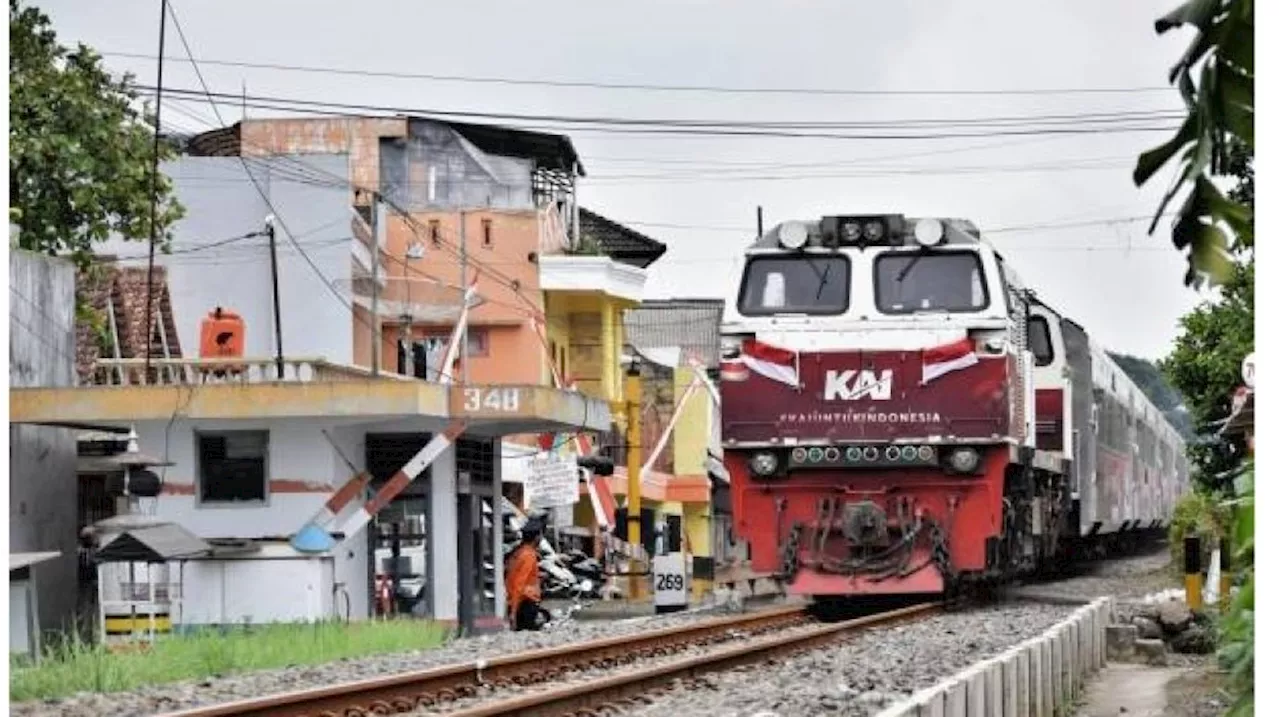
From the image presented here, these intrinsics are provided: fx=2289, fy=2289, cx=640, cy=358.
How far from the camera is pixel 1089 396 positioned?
89.0 ft

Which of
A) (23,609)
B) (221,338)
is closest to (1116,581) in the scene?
(221,338)

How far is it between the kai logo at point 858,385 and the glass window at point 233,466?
26.4 feet

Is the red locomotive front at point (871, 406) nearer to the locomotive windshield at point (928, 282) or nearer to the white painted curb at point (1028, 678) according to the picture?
the locomotive windshield at point (928, 282)

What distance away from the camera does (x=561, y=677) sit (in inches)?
603

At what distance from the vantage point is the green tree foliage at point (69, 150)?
81.9ft

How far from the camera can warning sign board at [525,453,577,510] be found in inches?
1219

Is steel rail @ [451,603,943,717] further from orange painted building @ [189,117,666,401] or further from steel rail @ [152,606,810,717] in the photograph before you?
orange painted building @ [189,117,666,401]

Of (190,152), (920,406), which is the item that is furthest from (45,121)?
(190,152)

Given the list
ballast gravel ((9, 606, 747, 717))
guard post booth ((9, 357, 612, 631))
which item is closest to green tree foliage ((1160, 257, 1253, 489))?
guard post booth ((9, 357, 612, 631))

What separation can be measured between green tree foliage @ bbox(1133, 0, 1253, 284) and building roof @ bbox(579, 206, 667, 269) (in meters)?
52.0

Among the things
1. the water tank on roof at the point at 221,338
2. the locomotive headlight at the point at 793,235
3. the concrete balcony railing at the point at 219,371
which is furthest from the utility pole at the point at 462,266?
the locomotive headlight at the point at 793,235

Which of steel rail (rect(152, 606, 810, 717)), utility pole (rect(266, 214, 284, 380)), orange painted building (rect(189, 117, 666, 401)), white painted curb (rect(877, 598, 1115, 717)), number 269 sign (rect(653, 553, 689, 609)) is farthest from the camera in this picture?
orange painted building (rect(189, 117, 666, 401))

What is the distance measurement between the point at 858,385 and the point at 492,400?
6881 millimetres

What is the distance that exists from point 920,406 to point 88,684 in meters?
7.88
